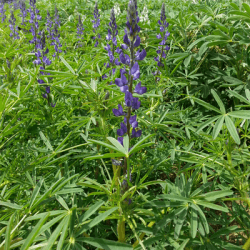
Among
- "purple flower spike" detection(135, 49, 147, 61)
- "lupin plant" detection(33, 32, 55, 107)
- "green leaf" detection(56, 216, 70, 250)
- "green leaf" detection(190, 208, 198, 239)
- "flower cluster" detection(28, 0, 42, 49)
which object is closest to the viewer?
"green leaf" detection(56, 216, 70, 250)

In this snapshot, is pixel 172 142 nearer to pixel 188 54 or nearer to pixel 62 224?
pixel 62 224

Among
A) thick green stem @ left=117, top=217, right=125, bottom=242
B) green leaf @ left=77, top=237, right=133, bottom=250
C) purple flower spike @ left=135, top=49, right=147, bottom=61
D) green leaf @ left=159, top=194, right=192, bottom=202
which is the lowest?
thick green stem @ left=117, top=217, right=125, bottom=242

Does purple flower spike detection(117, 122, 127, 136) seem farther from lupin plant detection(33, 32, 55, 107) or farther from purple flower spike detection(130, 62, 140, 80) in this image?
lupin plant detection(33, 32, 55, 107)

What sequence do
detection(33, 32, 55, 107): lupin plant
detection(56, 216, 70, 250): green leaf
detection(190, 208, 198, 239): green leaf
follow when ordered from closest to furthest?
detection(56, 216, 70, 250): green leaf < detection(190, 208, 198, 239): green leaf < detection(33, 32, 55, 107): lupin plant

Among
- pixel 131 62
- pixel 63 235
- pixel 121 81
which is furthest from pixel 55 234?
pixel 131 62

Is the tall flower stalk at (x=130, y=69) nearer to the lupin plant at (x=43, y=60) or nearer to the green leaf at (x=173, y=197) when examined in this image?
the green leaf at (x=173, y=197)

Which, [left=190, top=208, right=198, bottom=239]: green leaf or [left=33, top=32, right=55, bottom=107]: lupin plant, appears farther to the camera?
[left=33, top=32, right=55, bottom=107]: lupin plant

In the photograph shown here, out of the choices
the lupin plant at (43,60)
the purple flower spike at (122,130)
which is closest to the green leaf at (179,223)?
the purple flower spike at (122,130)

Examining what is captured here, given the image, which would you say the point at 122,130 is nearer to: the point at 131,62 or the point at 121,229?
the point at 131,62

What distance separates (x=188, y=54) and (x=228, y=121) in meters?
1.49

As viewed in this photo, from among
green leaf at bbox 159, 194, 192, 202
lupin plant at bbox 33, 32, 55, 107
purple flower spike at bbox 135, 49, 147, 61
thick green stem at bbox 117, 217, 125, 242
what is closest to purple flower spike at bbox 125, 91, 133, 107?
purple flower spike at bbox 135, 49, 147, 61

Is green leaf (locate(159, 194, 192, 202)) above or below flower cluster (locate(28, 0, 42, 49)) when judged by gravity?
below

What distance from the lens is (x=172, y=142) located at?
1.73 m

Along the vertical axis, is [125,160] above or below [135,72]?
below
